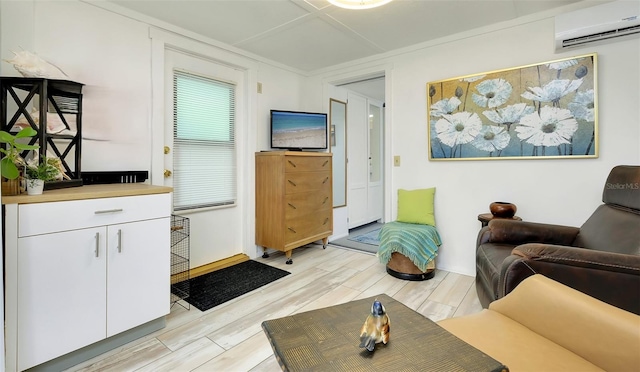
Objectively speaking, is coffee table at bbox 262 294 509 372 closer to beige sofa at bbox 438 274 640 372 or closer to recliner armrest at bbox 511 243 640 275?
beige sofa at bbox 438 274 640 372

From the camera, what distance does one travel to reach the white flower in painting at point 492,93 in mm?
2586

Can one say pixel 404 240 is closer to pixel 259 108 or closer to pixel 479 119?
pixel 479 119

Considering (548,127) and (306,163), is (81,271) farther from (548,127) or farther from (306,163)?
(548,127)

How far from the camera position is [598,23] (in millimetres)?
2117

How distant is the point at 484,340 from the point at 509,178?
6.52 feet

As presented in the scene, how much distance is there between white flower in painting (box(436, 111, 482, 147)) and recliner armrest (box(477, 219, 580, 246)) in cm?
97

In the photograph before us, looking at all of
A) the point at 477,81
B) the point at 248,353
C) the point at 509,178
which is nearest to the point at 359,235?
the point at 509,178

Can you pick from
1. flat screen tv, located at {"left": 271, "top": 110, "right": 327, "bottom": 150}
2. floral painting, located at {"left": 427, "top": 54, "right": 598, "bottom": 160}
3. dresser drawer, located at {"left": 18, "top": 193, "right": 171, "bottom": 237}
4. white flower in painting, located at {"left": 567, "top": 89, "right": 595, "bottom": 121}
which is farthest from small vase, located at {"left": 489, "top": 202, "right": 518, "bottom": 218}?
dresser drawer, located at {"left": 18, "top": 193, "right": 171, "bottom": 237}

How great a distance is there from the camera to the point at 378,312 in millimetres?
960

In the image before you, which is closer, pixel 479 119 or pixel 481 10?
pixel 481 10

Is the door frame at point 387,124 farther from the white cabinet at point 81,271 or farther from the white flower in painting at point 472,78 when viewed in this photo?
the white cabinet at point 81,271

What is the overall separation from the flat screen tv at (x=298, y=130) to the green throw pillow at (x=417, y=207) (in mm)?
1339

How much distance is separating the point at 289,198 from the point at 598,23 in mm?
2930

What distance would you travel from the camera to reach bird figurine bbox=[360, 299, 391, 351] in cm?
93
